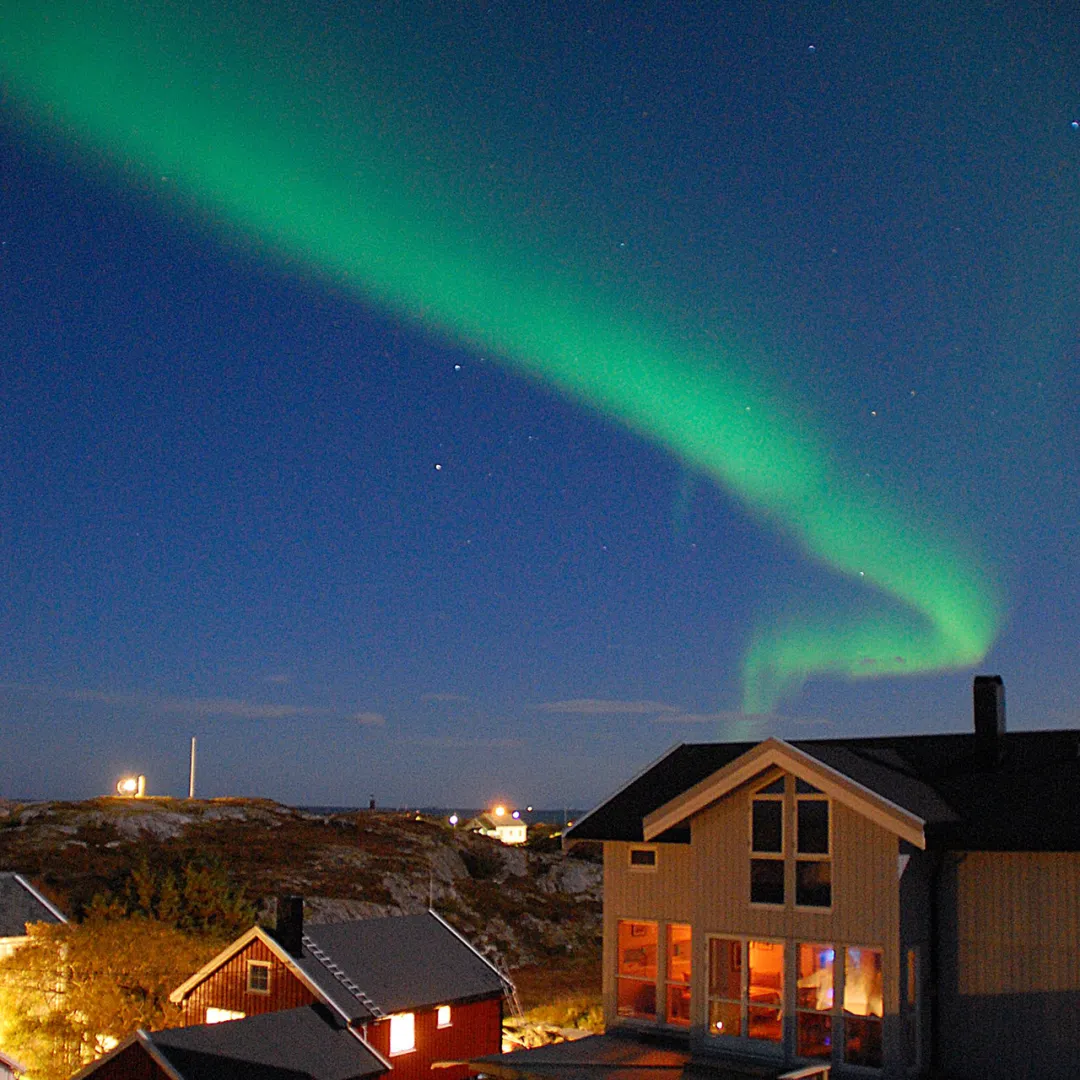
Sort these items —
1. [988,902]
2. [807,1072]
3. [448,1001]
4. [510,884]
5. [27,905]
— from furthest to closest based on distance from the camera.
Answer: [510,884] < [27,905] < [448,1001] < [988,902] < [807,1072]

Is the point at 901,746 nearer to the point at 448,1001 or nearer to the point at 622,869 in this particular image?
the point at 622,869

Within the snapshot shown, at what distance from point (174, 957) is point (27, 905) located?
8763 mm

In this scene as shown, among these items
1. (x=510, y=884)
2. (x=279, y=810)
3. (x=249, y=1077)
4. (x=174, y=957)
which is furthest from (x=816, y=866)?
(x=279, y=810)

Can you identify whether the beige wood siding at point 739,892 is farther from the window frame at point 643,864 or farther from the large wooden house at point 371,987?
the large wooden house at point 371,987

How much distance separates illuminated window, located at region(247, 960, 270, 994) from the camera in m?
29.5

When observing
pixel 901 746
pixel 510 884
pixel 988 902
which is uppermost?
pixel 901 746

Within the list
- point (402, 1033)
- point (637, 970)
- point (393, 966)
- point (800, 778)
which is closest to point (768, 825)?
point (800, 778)

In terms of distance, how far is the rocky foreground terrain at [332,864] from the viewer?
187ft

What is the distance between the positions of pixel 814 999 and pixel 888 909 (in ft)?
7.56

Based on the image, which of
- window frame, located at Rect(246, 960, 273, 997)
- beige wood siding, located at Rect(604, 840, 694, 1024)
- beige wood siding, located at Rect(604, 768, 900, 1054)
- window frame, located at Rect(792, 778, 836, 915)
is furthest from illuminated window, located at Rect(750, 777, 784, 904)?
window frame, located at Rect(246, 960, 273, 997)

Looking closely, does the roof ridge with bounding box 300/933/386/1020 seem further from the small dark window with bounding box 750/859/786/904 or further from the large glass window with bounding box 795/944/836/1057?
the large glass window with bounding box 795/944/836/1057

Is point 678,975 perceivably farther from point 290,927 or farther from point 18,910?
point 18,910

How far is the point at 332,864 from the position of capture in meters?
66.2

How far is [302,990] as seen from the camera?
2867 cm
